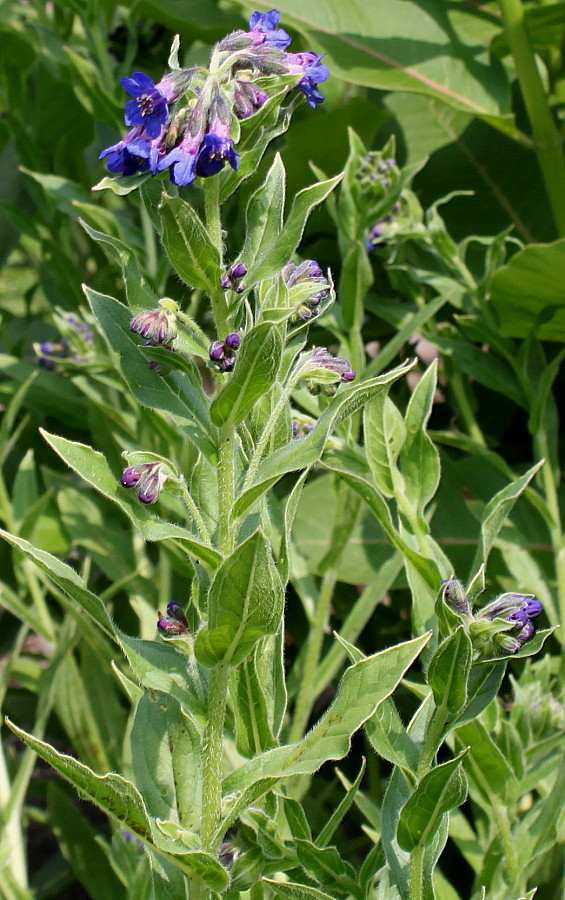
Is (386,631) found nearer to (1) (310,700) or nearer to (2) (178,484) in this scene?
(1) (310,700)

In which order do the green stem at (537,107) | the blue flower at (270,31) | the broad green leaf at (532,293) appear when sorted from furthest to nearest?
the green stem at (537,107)
the broad green leaf at (532,293)
the blue flower at (270,31)

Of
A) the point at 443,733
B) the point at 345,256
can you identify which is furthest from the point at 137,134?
the point at 345,256

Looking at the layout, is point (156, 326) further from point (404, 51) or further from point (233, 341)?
point (404, 51)

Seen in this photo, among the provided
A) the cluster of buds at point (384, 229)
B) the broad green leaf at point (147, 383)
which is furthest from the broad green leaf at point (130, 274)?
the cluster of buds at point (384, 229)

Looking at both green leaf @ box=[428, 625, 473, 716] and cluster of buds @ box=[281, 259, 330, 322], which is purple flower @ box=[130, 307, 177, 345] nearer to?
cluster of buds @ box=[281, 259, 330, 322]

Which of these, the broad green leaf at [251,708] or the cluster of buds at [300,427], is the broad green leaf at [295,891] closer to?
the broad green leaf at [251,708]

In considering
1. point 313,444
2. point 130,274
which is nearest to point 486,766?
point 313,444
